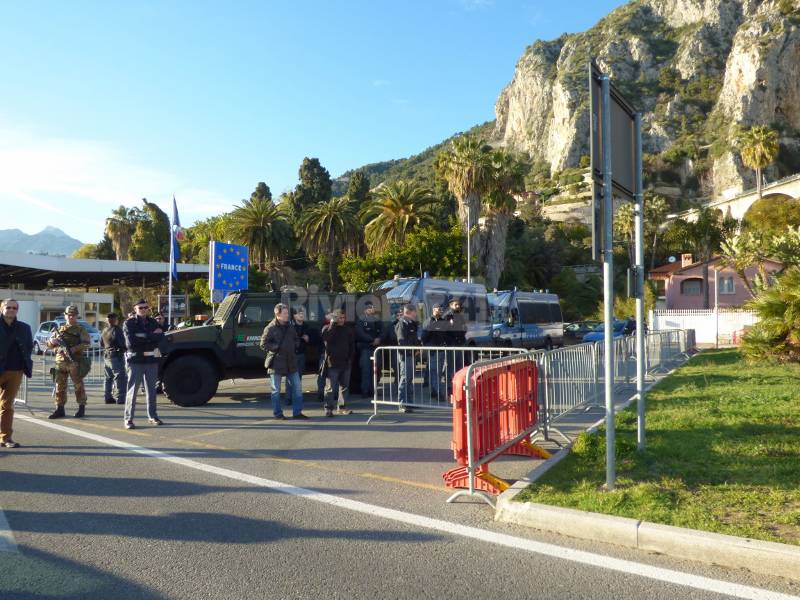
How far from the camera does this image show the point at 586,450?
673 centimetres

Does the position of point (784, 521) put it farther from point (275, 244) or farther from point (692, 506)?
point (275, 244)

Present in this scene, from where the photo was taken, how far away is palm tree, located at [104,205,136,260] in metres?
70.6

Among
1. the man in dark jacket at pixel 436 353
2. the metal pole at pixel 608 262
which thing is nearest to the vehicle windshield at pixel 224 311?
the man in dark jacket at pixel 436 353

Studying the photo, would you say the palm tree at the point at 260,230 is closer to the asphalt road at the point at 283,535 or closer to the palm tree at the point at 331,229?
the palm tree at the point at 331,229

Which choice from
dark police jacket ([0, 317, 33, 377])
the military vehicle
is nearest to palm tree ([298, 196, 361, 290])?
the military vehicle

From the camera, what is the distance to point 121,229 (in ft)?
233

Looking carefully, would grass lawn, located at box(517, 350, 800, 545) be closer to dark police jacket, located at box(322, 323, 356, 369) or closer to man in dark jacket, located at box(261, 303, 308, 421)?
dark police jacket, located at box(322, 323, 356, 369)

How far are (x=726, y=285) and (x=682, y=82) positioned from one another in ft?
311

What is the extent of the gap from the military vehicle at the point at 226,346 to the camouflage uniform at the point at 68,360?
135 cm

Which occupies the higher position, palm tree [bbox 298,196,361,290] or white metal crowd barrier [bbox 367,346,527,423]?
palm tree [bbox 298,196,361,290]

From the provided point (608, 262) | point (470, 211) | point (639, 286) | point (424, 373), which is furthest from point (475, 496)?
point (470, 211)

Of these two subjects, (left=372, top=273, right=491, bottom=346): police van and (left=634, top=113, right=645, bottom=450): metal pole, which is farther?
(left=372, top=273, right=491, bottom=346): police van

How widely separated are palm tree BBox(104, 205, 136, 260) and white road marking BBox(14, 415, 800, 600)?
2770 inches

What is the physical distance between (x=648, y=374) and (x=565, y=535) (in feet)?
40.0
